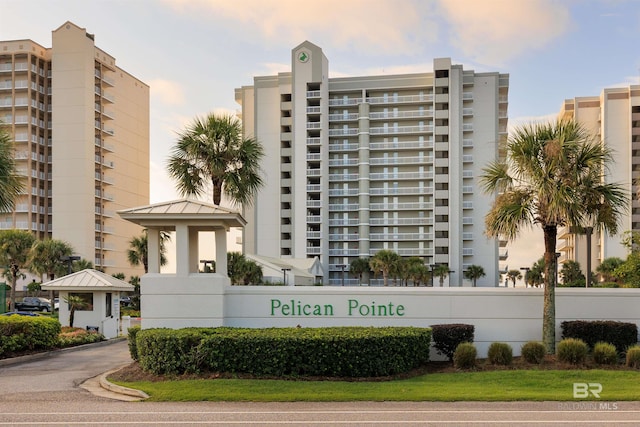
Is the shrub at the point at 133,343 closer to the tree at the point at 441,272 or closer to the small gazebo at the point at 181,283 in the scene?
the small gazebo at the point at 181,283

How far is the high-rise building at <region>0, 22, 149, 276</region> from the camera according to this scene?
95.2 meters

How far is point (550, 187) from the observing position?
18.5m

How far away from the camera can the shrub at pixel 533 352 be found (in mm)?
18125

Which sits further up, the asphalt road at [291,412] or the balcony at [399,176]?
the balcony at [399,176]

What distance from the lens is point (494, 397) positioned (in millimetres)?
14445

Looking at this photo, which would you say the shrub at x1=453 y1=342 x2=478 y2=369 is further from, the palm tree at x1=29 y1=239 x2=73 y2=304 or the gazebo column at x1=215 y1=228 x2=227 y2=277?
the palm tree at x1=29 y1=239 x2=73 y2=304

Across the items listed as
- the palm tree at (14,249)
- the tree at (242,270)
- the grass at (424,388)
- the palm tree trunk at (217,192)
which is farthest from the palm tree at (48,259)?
the grass at (424,388)

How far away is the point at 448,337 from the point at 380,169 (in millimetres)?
85363

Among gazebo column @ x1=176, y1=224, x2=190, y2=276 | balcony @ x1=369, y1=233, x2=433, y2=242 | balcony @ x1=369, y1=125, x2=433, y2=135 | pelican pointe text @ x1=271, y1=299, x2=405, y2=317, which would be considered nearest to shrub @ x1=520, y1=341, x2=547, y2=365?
pelican pointe text @ x1=271, y1=299, x2=405, y2=317

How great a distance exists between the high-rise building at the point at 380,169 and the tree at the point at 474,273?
0.95 metres

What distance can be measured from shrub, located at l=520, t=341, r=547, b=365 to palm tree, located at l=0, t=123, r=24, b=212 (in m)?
18.1

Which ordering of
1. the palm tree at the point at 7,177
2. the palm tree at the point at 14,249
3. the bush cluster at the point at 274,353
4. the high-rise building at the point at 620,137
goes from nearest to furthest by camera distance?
the bush cluster at the point at 274,353, the palm tree at the point at 7,177, the palm tree at the point at 14,249, the high-rise building at the point at 620,137

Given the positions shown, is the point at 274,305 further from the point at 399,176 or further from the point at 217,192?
the point at 399,176

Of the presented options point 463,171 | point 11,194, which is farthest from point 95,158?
point 11,194
